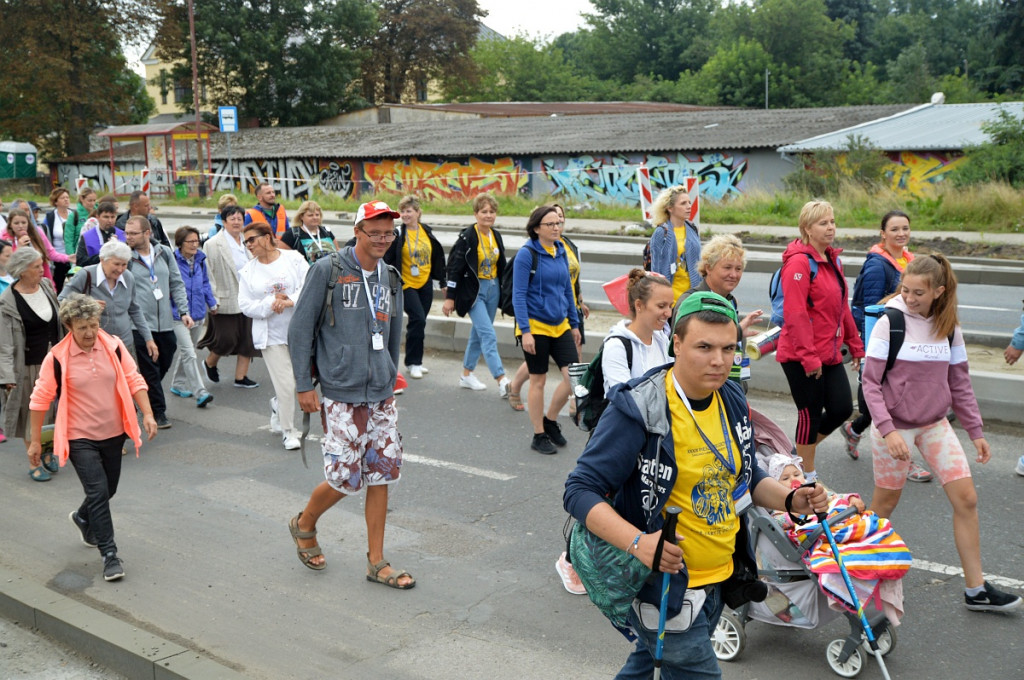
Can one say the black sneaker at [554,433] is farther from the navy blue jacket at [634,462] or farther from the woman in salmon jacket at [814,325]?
the navy blue jacket at [634,462]

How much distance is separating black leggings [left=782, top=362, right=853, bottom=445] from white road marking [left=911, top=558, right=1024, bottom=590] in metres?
1.11

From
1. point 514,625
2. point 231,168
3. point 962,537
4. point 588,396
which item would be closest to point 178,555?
point 514,625

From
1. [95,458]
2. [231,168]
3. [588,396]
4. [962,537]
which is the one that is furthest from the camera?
[231,168]

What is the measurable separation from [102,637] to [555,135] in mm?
39181

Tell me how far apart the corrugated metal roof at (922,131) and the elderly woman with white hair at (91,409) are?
93.0 feet

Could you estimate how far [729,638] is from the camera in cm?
467

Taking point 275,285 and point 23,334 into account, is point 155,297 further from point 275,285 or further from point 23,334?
point 23,334

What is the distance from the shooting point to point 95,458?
19.6ft

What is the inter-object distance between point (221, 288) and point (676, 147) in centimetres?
2844

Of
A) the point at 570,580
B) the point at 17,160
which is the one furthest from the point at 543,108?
the point at 570,580

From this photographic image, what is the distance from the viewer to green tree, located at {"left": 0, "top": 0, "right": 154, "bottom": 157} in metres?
52.2

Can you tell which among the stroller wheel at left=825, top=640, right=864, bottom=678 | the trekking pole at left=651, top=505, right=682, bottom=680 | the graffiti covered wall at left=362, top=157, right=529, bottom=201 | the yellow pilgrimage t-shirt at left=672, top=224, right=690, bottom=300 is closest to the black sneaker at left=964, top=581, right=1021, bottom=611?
the stroller wheel at left=825, top=640, right=864, bottom=678

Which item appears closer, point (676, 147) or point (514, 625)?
point (514, 625)

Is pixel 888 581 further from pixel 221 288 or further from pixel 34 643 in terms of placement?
pixel 221 288
